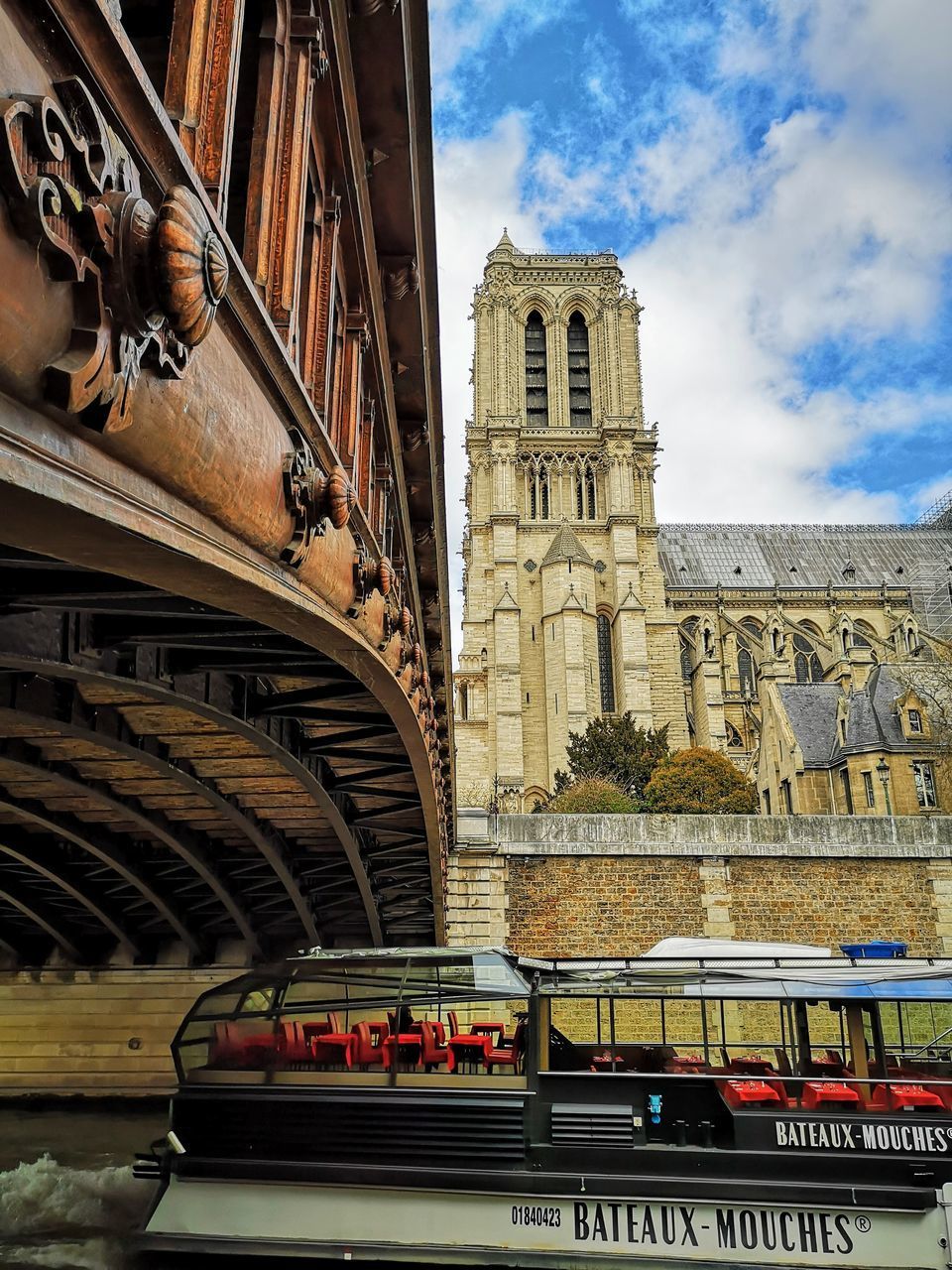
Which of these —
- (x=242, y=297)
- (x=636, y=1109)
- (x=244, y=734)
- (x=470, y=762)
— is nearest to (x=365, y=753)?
(x=244, y=734)

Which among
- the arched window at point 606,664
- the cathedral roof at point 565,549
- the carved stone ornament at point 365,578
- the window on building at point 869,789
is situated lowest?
the carved stone ornament at point 365,578

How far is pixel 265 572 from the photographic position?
3305 millimetres

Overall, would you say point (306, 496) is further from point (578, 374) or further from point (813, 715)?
point (578, 374)

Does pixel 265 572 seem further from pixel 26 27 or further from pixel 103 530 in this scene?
pixel 26 27

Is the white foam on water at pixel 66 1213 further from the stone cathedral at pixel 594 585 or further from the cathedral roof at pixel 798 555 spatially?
the cathedral roof at pixel 798 555

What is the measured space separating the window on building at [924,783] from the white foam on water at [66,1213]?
25.9 metres

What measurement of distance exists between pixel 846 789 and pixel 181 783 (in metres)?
29.2

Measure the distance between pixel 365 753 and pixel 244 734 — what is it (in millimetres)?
2465

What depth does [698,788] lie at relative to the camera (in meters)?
37.5

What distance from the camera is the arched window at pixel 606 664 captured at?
4984 centimetres

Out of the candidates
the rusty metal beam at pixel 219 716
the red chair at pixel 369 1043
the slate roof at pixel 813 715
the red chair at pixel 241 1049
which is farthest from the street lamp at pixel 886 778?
the red chair at pixel 241 1049

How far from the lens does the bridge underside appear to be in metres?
5.14

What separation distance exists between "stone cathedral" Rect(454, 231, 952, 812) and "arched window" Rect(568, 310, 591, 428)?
0.11 meters

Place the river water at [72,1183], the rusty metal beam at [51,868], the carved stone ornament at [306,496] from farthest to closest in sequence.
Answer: the rusty metal beam at [51,868]
the river water at [72,1183]
the carved stone ornament at [306,496]
